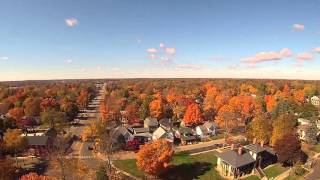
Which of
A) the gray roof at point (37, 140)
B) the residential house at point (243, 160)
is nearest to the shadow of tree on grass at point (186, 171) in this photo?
the residential house at point (243, 160)

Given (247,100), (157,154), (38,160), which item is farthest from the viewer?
(247,100)

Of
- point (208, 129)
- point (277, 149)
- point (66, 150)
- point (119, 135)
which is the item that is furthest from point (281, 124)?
point (66, 150)

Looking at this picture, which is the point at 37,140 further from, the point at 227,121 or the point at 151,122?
the point at 227,121

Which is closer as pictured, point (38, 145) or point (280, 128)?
point (38, 145)

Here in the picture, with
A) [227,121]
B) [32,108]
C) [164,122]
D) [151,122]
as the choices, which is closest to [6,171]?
[151,122]

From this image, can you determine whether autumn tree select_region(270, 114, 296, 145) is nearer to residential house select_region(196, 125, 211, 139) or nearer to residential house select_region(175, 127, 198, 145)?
residential house select_region(196, 125, 211, 139)

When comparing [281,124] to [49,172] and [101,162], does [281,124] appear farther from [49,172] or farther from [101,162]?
[49,172]

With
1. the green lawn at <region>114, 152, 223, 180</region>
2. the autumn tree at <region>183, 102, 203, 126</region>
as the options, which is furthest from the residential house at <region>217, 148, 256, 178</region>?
the autumn tree at <region>183, 102, 203, 126</region>

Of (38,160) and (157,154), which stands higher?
(157,154)
